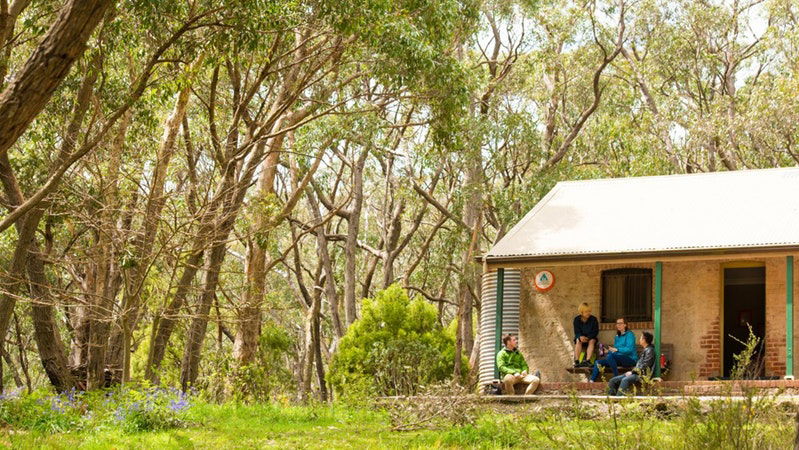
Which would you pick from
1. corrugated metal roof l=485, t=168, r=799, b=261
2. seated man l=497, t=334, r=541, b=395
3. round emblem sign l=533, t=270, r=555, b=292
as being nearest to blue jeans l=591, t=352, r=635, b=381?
seated man l=497, t=334, r=541, b=395

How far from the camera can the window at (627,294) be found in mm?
18509

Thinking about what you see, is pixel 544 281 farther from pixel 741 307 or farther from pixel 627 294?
pixel 741 307

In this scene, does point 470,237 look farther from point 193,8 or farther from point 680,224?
point 193,8

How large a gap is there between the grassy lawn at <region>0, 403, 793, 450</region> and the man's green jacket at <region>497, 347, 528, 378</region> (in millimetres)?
2873

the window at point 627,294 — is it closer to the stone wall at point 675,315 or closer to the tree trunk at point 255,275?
the stone wall at point 675,315

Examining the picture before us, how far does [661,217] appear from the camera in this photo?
63.3 ft

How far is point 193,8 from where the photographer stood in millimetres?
14602

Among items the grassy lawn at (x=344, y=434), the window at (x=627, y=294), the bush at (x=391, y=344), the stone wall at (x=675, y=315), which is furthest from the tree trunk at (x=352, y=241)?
the grassy lawn at (x=344, y=434)

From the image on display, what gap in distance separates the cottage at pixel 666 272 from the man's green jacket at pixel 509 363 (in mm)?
1216

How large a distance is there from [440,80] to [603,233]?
369 centimetres

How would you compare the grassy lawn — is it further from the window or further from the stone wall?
the window

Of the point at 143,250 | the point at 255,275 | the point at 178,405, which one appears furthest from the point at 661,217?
the point at 178,405

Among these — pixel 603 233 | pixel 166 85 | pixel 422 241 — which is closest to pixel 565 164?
pixel 422 241

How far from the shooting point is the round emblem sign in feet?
62.6
